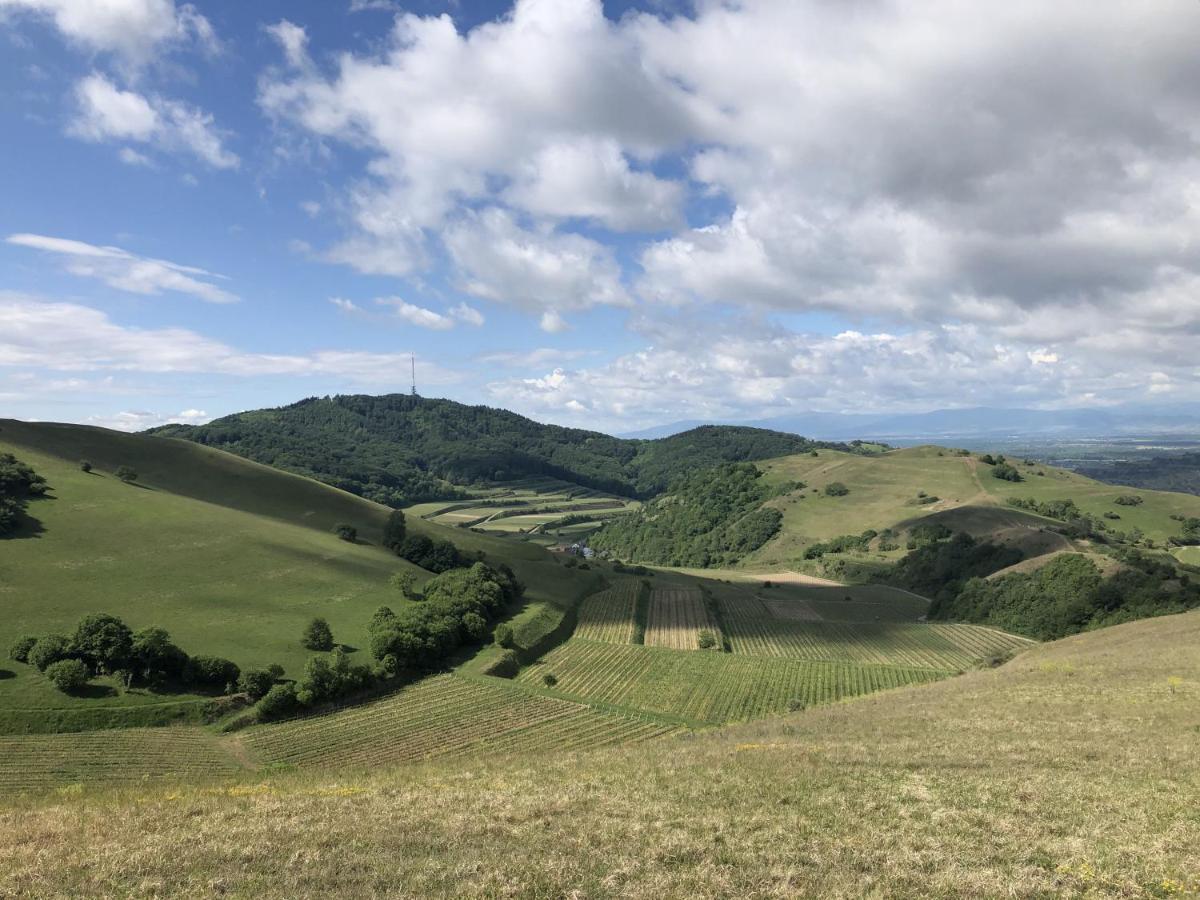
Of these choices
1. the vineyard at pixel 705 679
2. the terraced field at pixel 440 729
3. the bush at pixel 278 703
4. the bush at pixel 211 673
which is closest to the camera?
the terraced field at pixel 440 729

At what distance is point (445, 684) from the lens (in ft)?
216

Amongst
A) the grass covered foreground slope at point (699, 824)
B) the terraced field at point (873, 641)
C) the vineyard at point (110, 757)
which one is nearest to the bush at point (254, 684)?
the vineyard at point (110, 757)

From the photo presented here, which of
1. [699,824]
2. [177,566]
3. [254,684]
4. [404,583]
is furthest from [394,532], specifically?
[699,824]

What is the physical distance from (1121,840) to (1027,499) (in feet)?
620

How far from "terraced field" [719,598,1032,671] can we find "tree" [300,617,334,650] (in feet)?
174

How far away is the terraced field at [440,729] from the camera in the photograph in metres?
48.1

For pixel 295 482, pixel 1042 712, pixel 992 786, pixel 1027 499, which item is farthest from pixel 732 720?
pixel 1027 499

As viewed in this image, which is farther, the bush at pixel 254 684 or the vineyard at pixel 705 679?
the vineyard at pixel 705 679

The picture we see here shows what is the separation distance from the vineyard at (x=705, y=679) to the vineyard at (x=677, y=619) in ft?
19.8

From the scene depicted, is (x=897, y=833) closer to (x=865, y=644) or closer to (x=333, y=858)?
(x=333, y=858)

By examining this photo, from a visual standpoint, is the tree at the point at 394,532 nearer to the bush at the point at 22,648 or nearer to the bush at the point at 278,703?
the bush at the point at 278,703

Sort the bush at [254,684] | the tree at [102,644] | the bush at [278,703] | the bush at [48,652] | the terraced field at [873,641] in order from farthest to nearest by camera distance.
A: the terraced field at [873,641], the bush at [254,684], the bush at [278,703], the tree at [102,644], the bush at [48,652]

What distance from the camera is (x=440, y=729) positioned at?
175 ft

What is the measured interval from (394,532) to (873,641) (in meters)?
87.9
